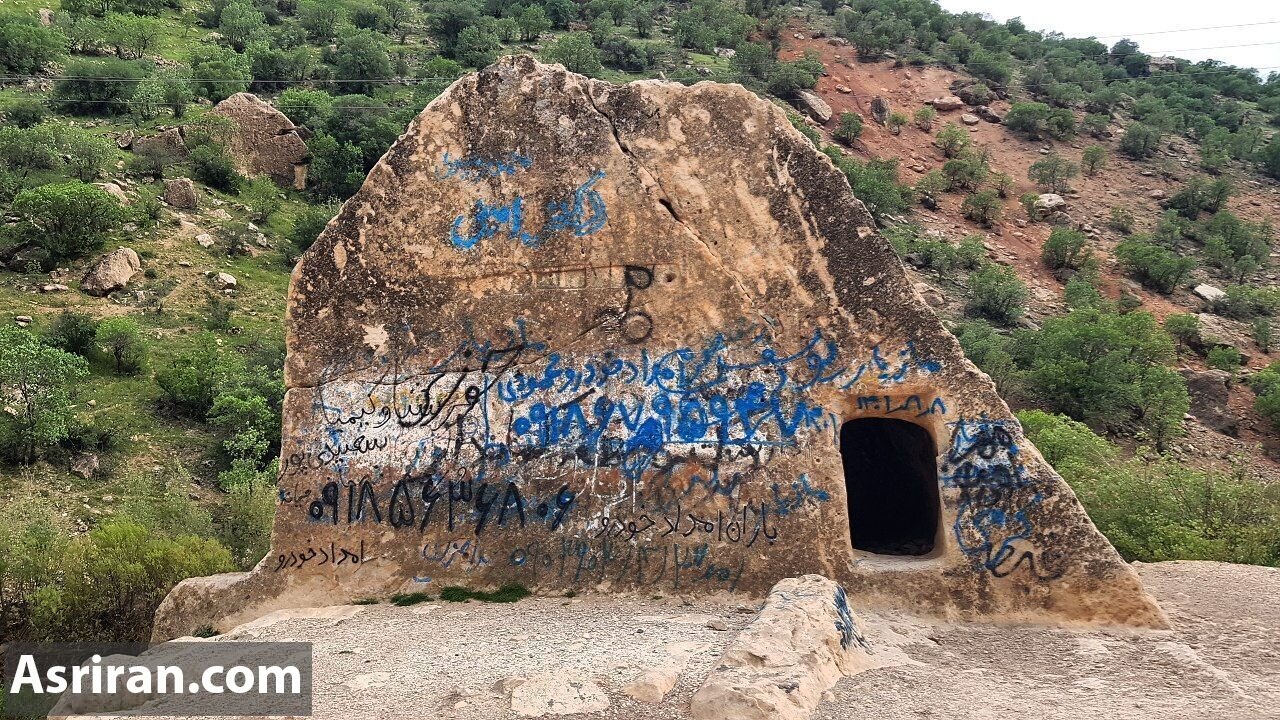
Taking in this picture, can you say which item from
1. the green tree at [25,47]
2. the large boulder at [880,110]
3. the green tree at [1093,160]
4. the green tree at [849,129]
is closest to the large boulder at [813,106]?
the green tree at [849,129]

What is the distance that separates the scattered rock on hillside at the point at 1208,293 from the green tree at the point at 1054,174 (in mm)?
6439

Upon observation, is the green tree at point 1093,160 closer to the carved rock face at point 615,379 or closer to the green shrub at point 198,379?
the green shrub at point 198,379

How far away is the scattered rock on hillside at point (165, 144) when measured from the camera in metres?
25.4

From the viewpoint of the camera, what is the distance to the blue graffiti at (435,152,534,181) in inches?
281

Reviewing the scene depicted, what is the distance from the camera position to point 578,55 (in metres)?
33.7

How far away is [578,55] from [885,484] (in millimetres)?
28088

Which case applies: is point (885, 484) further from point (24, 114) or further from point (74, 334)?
point (24, 114)

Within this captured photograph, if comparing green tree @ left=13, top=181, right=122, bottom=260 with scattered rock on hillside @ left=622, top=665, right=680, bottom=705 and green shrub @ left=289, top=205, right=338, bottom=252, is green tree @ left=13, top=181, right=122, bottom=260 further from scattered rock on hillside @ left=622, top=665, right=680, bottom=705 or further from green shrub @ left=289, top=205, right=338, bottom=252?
scattered rock on hillside @ left=622, top=665, right=680, bottom=705

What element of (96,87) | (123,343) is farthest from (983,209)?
(96,87)

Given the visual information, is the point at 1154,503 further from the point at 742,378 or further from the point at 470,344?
the point at 470,344

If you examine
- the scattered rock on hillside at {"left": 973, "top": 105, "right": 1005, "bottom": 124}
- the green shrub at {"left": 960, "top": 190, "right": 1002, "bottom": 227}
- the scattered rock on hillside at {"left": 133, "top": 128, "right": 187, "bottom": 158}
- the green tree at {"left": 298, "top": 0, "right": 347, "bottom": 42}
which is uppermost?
the green tree at {"left": 298, "top": 0, "right": 347, "bottom": 42}

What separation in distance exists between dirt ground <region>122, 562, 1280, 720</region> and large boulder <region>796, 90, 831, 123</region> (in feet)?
94.3

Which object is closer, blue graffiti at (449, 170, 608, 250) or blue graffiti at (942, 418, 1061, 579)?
blue graffiti at (942, 418, 1061, 579)

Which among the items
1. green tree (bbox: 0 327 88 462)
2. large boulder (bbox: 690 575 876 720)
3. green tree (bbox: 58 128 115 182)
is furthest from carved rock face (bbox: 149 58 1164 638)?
green tree (bbox: 58 128 115 182)
